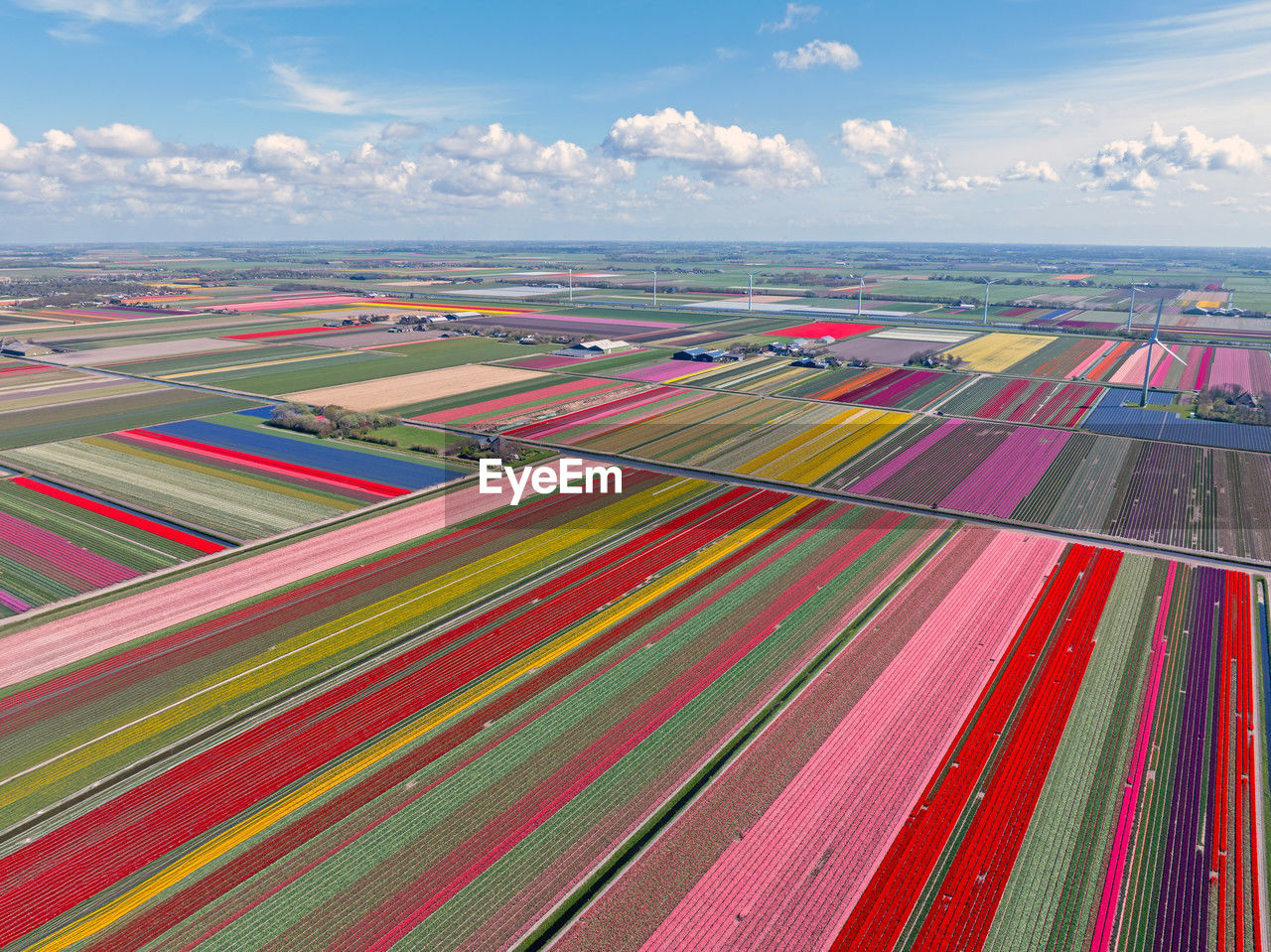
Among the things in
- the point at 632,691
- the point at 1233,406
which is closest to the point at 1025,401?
the point at 1233,406

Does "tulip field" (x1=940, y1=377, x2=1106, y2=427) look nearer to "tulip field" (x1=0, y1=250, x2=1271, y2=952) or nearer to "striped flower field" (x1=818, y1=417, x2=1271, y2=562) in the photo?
"striped flower field" (x1=818, y1=417, x2=1271, y2=562)

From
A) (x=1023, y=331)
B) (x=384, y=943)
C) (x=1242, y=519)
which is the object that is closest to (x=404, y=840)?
(x=384, y=943)

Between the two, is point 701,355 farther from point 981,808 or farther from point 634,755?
point 981,808

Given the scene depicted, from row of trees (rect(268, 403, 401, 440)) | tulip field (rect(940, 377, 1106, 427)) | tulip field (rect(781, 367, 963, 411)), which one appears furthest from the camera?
tulip field (rect(781, 367, 963, 411))

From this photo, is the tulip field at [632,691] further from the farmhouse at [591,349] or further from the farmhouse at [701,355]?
the farmhouse at [591,349]

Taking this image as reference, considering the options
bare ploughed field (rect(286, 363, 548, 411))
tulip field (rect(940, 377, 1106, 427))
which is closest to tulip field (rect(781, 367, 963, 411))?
tulip field (rect(940, 377, 1106, 427))

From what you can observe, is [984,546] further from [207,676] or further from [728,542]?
[207,676]

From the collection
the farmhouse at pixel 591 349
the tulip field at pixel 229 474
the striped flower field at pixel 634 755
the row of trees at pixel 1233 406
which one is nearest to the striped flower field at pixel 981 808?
the striped flower field at pixel 634 755
